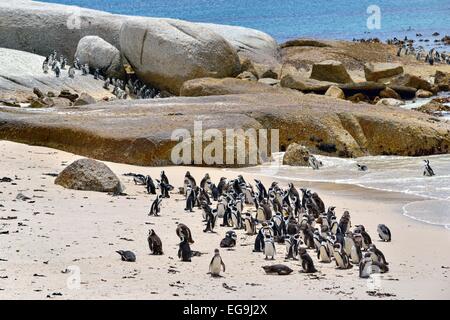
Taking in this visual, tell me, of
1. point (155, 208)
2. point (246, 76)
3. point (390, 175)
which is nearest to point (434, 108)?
point (246, 76)

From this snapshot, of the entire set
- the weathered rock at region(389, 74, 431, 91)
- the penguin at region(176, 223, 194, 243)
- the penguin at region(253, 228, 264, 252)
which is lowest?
the penguin at region(253, 228, 264, 252)

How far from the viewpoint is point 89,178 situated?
530 inches

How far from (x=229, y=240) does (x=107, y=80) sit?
59.0 ft

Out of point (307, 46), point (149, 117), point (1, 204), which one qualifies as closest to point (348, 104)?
point (149, 117)

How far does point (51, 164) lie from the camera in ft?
52.2

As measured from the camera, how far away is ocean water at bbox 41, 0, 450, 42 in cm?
6000

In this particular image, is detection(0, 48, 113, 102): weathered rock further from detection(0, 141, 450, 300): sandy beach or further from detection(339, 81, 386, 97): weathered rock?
detection(0, 141, 450, 300): sandy beach

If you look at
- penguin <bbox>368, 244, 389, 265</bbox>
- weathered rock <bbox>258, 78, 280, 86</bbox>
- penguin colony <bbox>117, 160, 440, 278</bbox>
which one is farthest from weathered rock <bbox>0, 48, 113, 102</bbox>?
penguin <bbox>368, 244, 389, 265</bbox>

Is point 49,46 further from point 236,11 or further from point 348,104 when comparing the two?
point 236,11

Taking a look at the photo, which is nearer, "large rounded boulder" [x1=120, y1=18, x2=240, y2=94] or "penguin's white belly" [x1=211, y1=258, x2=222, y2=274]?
"penguin's white belly" [x1=211, y1=258, x2=222, y2=274]

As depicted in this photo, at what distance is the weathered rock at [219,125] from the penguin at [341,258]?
7220mm

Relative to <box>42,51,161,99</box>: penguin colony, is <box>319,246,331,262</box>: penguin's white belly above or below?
below

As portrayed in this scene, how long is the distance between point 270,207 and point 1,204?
11.5 ft
